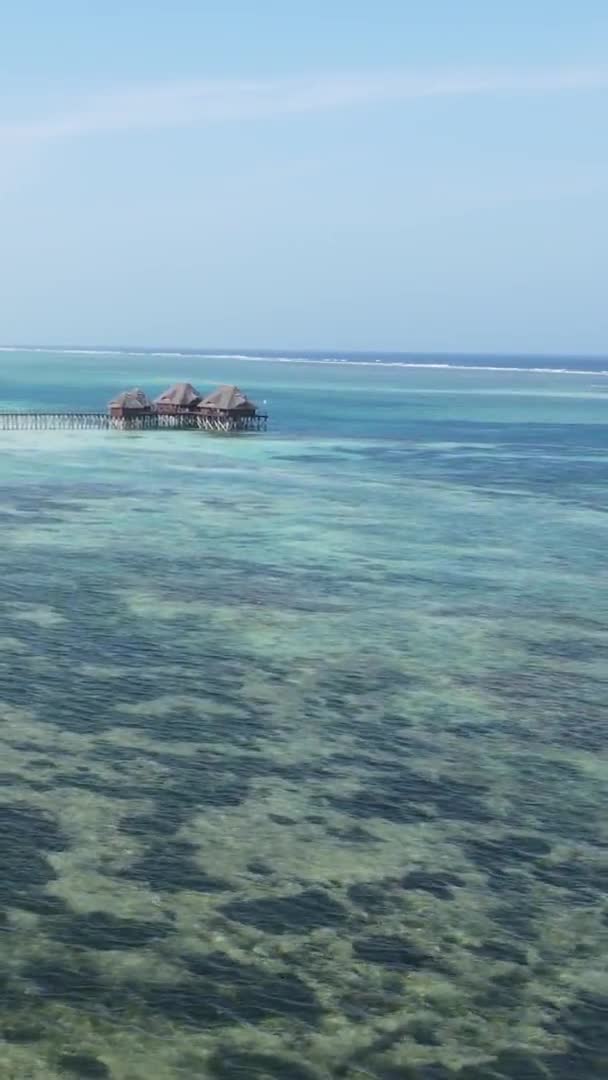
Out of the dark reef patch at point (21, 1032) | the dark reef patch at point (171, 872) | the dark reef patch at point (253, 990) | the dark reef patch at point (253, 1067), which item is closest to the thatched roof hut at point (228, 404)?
the dark reef patch at point (171, 872)

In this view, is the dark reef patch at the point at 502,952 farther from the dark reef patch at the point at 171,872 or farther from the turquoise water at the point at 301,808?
the dark reef patch at the point at 171,872

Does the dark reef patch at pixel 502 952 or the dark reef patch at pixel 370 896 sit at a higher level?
the dark reef patch at pixel 370 896

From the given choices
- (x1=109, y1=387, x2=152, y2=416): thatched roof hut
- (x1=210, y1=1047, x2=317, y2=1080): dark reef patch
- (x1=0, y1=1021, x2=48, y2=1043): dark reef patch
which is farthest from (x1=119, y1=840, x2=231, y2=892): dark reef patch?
(x1=109, y1=387, x2=152, y2=416): thatched roof hut

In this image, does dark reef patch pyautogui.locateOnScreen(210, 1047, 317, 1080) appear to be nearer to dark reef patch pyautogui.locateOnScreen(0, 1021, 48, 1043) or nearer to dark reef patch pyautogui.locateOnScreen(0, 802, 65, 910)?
dark reef patch pyautogui.locateOnScreen(0, 1021, 48, 1043)

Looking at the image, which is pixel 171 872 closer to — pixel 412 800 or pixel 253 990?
pixel 253 990

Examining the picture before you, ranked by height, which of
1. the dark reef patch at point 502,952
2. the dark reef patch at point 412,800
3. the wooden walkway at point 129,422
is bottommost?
the dark reef patch at point 502,952

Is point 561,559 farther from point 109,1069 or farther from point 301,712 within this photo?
point 109,1069
